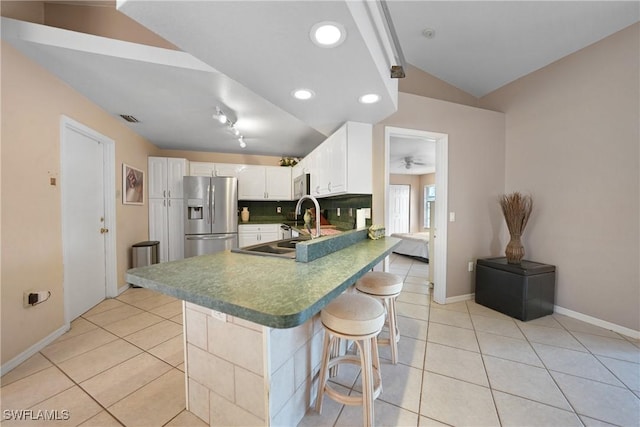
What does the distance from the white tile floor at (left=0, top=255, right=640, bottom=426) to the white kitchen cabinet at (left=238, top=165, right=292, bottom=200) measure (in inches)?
110

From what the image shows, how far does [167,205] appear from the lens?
4039 mm

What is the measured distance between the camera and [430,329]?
2.25 meters

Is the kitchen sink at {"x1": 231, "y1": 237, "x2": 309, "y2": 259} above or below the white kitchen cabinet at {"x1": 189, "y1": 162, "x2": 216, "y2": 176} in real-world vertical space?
below

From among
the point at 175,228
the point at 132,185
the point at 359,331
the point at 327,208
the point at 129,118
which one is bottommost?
the point at 359,331

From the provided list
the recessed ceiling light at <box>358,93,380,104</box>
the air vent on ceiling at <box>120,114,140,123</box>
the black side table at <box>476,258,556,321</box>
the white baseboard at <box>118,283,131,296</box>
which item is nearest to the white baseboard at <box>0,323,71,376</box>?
the white baseboard at <box>118,283,131,296</box>

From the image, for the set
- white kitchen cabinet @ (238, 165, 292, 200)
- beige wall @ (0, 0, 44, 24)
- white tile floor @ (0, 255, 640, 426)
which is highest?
beige wall @ (0, 0, 44, 24)

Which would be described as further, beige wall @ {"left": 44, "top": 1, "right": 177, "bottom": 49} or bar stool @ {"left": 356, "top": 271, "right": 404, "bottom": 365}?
beige wall @ {"left": 44, "top": 1, "right": 177, "bottom": 49}

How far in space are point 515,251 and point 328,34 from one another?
2.89m

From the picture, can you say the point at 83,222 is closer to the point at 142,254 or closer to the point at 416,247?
the point at 142,254

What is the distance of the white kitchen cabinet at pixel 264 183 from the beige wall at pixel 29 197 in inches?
Result: 100

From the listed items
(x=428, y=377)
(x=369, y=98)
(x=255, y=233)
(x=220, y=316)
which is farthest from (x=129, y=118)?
(x=428, y=377)

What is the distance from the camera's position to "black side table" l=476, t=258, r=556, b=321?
7.80ft

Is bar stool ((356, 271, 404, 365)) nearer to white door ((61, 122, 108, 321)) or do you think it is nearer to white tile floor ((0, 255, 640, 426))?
white tile floor ((0, 255, 640, 426))

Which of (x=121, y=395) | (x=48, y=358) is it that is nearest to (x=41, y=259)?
(x=48, y=358)
